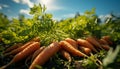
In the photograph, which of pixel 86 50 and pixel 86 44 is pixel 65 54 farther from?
pixel 86 44

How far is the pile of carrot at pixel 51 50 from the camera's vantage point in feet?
11.1

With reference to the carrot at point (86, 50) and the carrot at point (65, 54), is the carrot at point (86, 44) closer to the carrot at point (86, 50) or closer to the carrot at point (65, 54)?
the carrot at point (86, 50)

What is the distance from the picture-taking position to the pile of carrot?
133 inches

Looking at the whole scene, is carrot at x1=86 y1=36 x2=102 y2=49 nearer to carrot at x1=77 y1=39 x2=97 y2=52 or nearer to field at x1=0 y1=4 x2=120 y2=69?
field at x1=0 y1=4 x2=120 y2=69

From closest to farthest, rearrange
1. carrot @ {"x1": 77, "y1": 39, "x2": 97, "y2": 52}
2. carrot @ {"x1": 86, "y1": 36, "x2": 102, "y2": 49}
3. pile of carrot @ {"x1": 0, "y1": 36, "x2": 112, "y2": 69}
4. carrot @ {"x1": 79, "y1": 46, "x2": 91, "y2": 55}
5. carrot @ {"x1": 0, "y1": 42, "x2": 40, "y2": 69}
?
pile of carrot @ {"x1": 0, "y1": 36, "x2": 112, "y2": 69} → carrot @ {"x1": 0, "y1": 42, "x2": 40, "y2": 69} → carrot @ {"x1": 79, "y1": 46, "x2": 91, "y2": 55} → carrot @ {"x1": 77, "y1": 39, "x2": 97, "y2": 52} → carrot @ {"x1": 86, "y1": 36, "x2": 102, "y2": 49}

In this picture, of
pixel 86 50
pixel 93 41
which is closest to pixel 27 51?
pixel 86 50

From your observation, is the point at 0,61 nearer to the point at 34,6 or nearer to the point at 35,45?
the point at 35,45

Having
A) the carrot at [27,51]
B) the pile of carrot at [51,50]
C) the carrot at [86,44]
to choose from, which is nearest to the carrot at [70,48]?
the pile of carrot at [51,50]

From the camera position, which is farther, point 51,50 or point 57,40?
point 57,40

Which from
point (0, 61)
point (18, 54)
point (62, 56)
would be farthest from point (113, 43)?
point (0, 61)

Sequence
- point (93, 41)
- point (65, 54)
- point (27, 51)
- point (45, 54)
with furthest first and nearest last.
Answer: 1. point (93, 41)
2. point (27, 51)
3. point (65, 54)
4. point (45, 54)

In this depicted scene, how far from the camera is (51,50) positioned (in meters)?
3.45

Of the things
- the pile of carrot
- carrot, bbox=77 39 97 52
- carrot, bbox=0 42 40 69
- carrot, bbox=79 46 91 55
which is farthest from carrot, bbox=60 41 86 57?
carrot, bbox=0 42 40 69

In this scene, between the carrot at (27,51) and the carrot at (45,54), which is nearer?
the carrot at (45,54)
